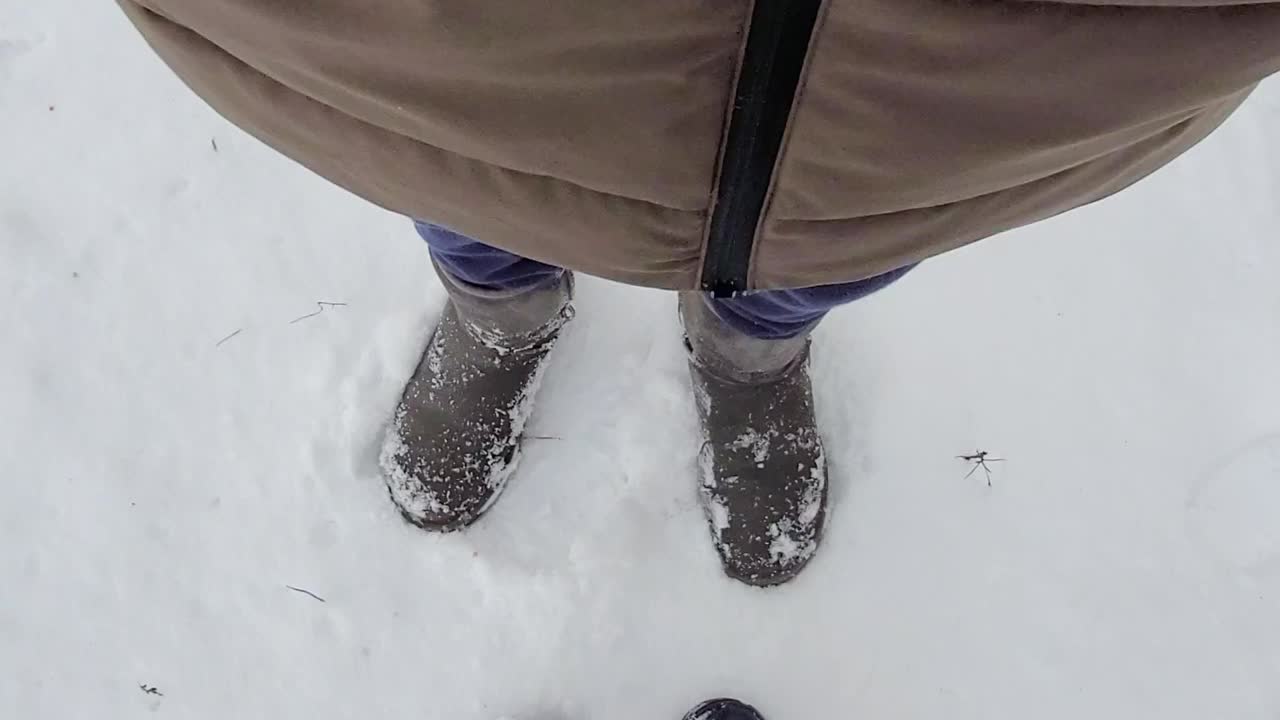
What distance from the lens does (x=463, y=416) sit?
1.09 m

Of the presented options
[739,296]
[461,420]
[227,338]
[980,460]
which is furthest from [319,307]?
[980,460]

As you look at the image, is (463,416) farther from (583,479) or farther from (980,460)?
(980,460)

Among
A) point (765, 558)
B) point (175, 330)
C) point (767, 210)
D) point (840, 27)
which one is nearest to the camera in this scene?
point (840, 27)

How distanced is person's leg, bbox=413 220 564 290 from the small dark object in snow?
60 cm

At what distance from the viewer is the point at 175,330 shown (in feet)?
3.95

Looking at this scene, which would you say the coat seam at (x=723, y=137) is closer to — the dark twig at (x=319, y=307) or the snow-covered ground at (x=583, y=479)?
the snow-covered ground at (x=583, y=479)

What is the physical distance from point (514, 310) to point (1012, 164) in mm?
611

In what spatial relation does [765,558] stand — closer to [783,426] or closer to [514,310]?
[783,426]

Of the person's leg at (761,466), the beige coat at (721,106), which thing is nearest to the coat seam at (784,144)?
the beige coat at (721,106)

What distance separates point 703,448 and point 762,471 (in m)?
0.08

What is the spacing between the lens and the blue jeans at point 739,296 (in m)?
0.74

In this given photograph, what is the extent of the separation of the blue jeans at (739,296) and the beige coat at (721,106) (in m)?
0.19

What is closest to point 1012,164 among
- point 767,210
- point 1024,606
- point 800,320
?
point 767,210

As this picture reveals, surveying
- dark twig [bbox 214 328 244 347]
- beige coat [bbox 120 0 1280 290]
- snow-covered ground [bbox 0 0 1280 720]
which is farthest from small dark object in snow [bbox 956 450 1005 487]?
dark twig [bbox 214 328 244 347]
